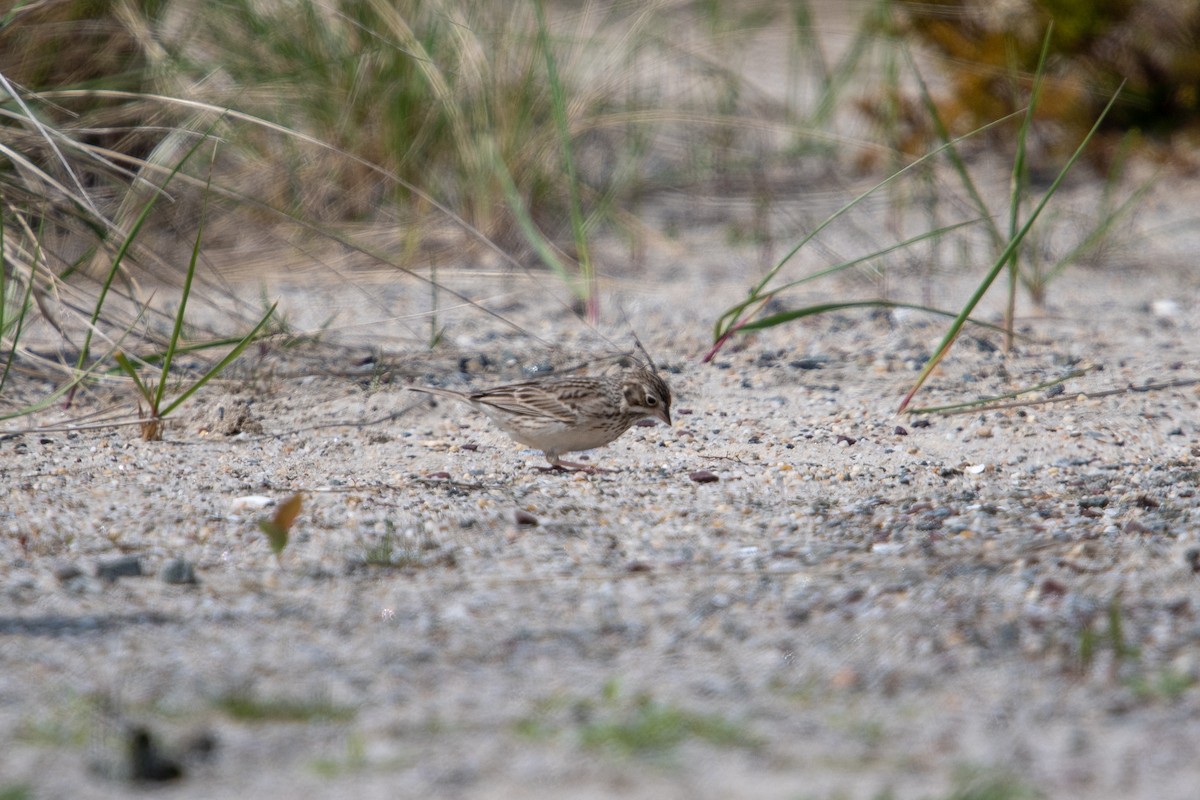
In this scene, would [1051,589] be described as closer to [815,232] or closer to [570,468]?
[815,232]

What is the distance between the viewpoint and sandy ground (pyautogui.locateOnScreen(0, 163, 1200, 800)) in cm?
268

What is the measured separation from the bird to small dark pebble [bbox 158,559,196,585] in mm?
1439

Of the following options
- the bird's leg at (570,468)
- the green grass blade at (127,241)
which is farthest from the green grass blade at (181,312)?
the bird's leg at (570,468)

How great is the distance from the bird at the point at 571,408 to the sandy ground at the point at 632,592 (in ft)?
0.48

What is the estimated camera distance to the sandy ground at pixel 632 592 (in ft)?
8.79

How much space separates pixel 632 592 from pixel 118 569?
4.12 ft

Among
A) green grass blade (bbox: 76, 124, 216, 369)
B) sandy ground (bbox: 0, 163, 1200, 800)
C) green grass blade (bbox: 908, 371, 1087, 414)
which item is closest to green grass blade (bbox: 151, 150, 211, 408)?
green grass blade (bbox: 76, 124, 216, 369)

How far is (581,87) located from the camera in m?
7.71

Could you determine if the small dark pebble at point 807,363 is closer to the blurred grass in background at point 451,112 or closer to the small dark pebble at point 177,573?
the blurred grass in background at point 451,112

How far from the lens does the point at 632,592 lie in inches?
139

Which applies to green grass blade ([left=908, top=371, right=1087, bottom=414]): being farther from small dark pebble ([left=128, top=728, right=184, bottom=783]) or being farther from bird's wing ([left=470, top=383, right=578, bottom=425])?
small dark pebble ([left=128, top=728, right=184, bottom=783])

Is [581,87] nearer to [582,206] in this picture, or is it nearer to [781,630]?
[582,206]

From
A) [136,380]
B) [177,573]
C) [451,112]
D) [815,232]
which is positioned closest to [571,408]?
[815,232]

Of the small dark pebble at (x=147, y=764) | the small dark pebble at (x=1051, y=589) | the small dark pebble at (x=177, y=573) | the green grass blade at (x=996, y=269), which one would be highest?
the green grass blade at (x=996, y=269)
